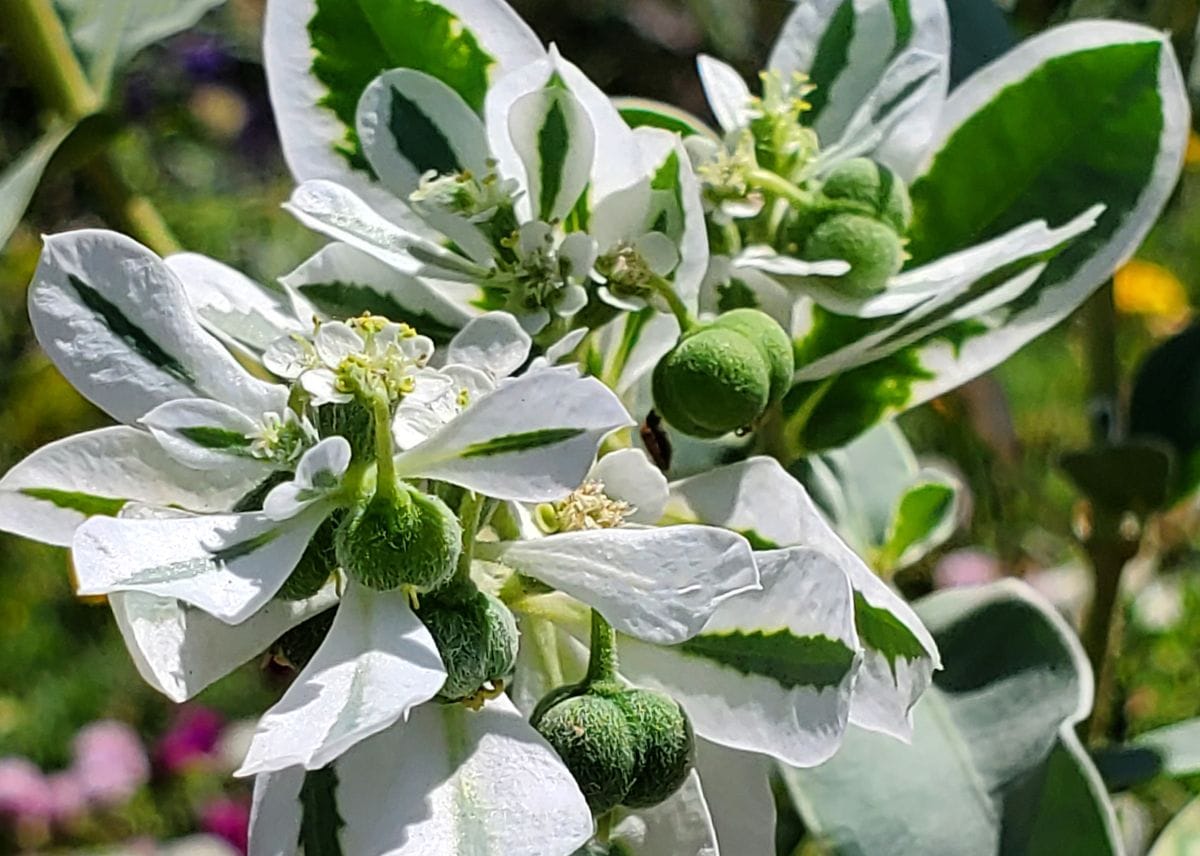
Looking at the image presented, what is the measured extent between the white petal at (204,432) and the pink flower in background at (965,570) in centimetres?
113

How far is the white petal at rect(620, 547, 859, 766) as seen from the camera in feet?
1.58

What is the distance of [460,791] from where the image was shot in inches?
18.1

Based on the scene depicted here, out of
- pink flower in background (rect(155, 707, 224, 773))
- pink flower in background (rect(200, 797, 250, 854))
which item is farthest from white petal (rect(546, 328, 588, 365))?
pink flower in background (rect(155, 707, 224, 773))

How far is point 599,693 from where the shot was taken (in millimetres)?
475

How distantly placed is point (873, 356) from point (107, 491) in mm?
321

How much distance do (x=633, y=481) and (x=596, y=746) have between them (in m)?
0.11

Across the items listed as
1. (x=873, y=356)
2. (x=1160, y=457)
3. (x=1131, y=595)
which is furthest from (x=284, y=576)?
(x=1131, y=595)

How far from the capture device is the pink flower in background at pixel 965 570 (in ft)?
4.97

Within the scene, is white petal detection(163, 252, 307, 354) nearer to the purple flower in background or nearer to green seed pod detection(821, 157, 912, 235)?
green seed pod detection(821, 157, 912, 235)

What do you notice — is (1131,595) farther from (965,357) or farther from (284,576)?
(284,576)

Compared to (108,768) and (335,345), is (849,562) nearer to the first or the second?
(335,345)

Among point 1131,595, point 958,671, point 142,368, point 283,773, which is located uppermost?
point 142,368

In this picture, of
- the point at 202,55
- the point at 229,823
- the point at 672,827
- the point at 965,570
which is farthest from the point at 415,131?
the point at 202,55

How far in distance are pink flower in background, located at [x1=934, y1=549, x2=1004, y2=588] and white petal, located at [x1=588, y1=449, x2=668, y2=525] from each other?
103 cm
